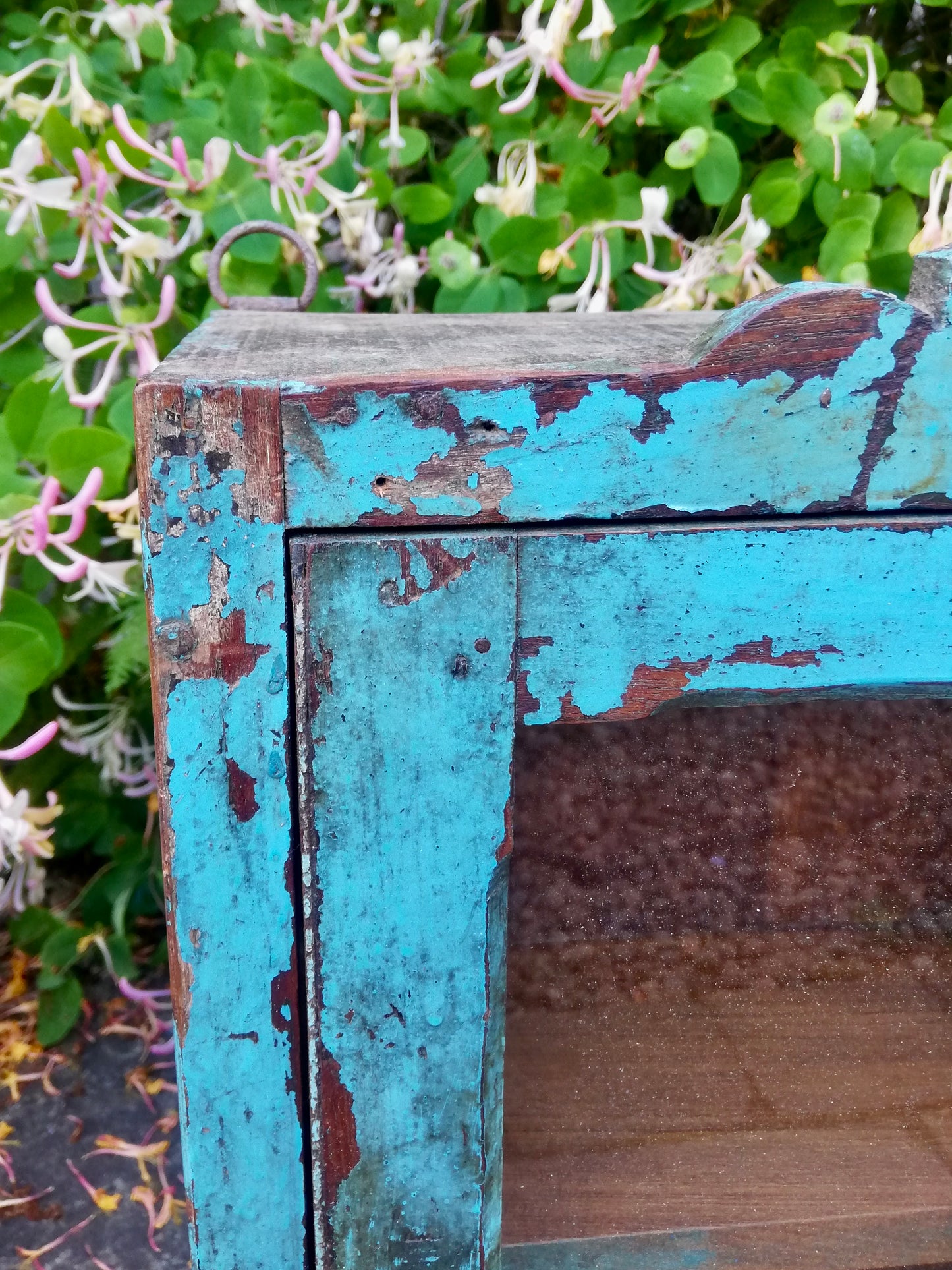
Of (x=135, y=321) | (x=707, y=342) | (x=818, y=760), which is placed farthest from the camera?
(x=135, y=321)

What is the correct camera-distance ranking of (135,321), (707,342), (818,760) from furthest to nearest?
(135,321), (818,760), (707,342)

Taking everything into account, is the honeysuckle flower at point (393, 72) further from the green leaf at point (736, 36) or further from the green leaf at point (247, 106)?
the green leaf at point (736, 36)

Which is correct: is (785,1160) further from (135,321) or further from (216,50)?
(216,50)

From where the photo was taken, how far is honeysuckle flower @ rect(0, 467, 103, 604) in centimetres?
55

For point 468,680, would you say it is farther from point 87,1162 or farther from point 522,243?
point 87,1162

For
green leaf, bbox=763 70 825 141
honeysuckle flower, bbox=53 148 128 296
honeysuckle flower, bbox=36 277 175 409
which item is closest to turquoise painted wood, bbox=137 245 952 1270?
honeysuckle flower, bbox=36 277 175 409

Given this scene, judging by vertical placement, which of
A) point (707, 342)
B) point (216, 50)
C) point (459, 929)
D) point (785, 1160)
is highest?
point (216, 50)

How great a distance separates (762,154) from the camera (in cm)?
87

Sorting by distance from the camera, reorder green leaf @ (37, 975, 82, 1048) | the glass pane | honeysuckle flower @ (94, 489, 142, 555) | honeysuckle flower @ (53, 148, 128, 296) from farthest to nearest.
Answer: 1. green leaf @ (37, 975, 82, 1048)
2. honeysuckle flower @ (53, 148, 128, 296)
3. honeysuckle flower @ (94, 489, 142, 555)
4. the glass pane

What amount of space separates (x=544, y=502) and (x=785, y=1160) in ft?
1.29

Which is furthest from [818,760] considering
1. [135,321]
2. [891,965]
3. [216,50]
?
[216,50]

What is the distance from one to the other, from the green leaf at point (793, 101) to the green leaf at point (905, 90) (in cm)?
9

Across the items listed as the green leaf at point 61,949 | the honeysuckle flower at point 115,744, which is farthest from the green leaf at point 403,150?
the green leaf at point 61,949

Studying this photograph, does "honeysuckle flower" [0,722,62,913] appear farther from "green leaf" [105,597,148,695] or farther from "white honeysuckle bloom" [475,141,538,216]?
"white honeysuckle bloom" [475,141,538,216]
